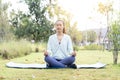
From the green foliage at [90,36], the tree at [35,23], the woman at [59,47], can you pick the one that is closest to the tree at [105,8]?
the tree at [35,23]

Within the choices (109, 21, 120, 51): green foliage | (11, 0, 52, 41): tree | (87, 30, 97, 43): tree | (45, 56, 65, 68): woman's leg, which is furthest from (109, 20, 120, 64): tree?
(87, 30, 97, 43): tree

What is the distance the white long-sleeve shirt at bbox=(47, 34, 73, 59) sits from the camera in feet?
21.0

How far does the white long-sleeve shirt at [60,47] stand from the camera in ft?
21.0

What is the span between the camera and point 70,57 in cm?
612

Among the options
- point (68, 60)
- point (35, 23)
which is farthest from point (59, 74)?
point (35, 23)

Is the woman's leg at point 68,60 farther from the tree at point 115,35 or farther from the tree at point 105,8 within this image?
the tree at point 105,8

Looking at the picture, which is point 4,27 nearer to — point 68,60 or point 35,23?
point 35,23

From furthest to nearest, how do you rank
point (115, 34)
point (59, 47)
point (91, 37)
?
point (91, 37) → point (115, 34) → point (59, 47)

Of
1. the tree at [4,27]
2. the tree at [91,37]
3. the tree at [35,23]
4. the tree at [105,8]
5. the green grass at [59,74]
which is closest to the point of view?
the green grass at [59,74]

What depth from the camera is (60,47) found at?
6.41 m

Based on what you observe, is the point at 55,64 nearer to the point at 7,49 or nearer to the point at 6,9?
the point at 7,49

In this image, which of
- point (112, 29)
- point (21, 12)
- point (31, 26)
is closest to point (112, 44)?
point (112, 29)

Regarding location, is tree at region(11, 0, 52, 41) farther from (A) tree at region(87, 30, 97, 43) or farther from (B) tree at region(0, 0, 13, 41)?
(A) tree at region(87, 30, 97, 43)

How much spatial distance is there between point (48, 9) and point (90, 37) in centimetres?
2184
